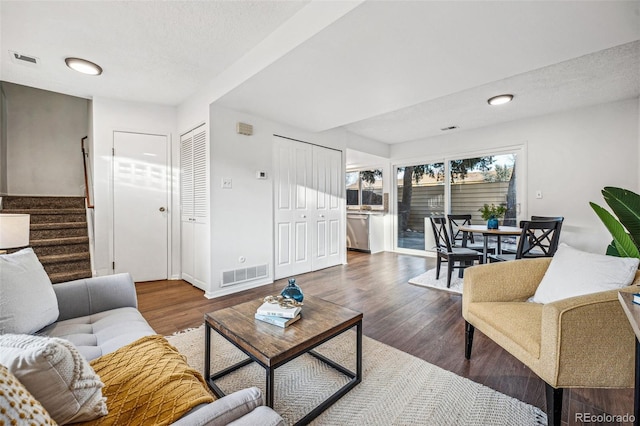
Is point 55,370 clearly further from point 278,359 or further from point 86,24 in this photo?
A: point 86,24

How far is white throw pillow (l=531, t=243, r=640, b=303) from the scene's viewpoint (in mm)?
1436

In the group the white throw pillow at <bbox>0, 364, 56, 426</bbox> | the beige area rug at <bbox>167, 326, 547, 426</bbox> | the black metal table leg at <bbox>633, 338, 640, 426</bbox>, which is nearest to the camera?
the white throw pillow at <bbox>0, 364, 56, 426</bbox>

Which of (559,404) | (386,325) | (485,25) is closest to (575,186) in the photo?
(485,25)

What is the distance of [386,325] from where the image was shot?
2.44 meters

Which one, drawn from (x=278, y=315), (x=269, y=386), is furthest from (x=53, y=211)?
(x=269, y=386)

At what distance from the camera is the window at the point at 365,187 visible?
664cm

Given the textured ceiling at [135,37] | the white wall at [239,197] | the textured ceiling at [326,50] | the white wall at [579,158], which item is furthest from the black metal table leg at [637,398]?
the white wall at [579,158]

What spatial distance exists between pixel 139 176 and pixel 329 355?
350 centimetres

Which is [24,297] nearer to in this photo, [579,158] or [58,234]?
[58,234]

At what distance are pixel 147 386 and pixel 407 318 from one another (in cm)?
220

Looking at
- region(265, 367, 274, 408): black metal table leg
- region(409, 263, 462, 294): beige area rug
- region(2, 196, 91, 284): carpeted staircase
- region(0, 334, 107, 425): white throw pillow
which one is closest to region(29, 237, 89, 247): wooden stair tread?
region(2, 196, 91, 284): carpeted staircase

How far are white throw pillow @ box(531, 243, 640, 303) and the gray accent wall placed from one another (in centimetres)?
662

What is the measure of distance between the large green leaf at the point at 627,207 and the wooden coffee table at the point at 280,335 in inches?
65.4

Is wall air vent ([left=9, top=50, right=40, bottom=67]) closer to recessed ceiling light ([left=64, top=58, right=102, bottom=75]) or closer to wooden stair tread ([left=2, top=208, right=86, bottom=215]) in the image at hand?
recessed ceiling light ([left=64, top=58, right=102, bottom=75])
